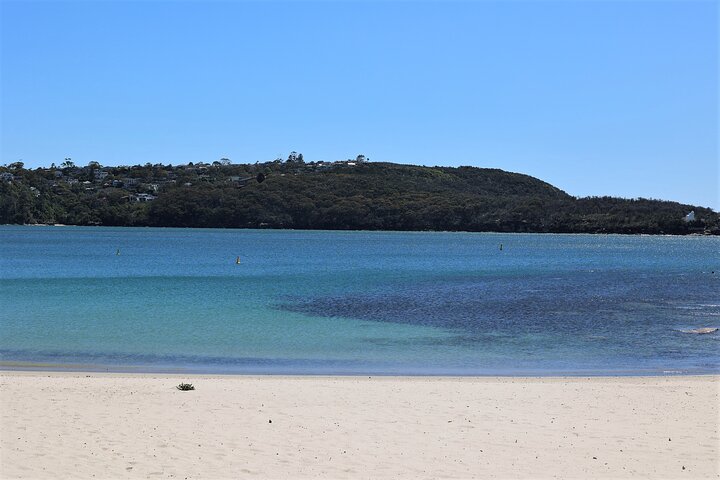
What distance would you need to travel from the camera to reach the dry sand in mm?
8789

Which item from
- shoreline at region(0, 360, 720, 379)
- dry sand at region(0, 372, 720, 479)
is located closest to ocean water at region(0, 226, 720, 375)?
shoreline at region(0, 360, 720, 379)

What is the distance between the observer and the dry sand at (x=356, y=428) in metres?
8.79

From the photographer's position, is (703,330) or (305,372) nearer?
(305,372)

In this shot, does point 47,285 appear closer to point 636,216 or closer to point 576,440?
point 576,440

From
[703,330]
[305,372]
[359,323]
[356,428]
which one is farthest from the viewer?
[359,323]

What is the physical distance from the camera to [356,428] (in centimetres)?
1068

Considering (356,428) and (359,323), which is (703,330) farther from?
(356,428)

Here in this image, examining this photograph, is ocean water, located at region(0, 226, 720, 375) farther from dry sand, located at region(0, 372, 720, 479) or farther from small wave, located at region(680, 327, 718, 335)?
dry sand, located at region(0, 372, 720, 479)

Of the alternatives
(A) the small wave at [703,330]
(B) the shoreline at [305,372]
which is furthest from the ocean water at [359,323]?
(A) the small wave at [703,330]

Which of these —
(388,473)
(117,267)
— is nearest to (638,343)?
(388,473)

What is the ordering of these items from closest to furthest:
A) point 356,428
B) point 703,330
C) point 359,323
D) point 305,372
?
point 356,428, point 305,372, point 703,330, point 359,323

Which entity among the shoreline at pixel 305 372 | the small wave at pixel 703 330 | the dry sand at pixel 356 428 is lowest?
the shoreline at pixel 305 372

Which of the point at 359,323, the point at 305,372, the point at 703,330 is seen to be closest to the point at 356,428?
the point at 305,372

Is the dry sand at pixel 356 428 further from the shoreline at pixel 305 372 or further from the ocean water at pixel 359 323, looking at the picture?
the ocean water at pixel 359 323
